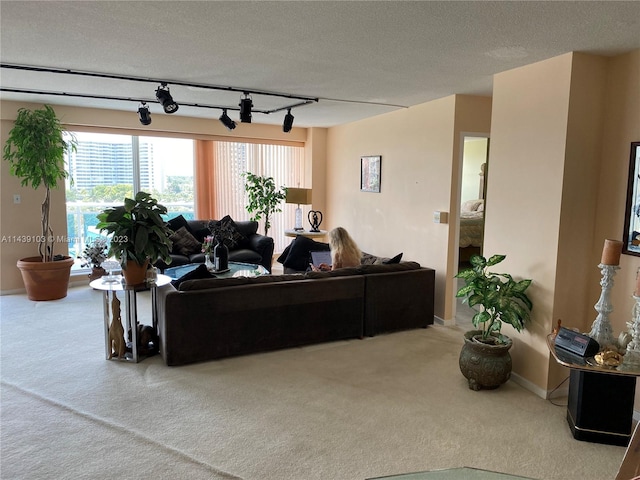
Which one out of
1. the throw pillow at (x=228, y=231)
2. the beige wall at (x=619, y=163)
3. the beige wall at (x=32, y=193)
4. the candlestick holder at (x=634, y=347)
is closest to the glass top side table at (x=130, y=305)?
the throw pillow at (x=228, y=231)

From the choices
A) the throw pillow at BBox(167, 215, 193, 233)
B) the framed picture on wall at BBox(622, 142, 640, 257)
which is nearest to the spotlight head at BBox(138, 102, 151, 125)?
the throw pillow at BBox(167, 215, 193, 233)

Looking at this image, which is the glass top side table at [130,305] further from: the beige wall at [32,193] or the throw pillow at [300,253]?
the beige wall at [32,193]

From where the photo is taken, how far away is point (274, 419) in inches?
112

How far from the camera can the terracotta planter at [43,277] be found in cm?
528

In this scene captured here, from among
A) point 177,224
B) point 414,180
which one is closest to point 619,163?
point 414,180

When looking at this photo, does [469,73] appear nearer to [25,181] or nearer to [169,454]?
[169,454]

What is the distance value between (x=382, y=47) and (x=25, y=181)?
4456 mm

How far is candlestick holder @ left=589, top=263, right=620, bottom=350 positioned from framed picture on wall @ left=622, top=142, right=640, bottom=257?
33cm

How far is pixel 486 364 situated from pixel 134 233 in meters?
2.85

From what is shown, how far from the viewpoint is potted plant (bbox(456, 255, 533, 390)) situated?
321 centimetres

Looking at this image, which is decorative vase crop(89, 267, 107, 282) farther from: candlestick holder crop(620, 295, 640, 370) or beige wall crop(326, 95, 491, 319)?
candlestick holder crop(620, 295, 640, 370)

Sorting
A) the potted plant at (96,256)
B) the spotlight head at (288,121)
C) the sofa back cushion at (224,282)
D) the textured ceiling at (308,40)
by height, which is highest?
the textured ceiling at (308,40)

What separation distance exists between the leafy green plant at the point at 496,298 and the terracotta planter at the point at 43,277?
4.71 meters

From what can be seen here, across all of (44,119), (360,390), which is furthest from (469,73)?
(44,119)
